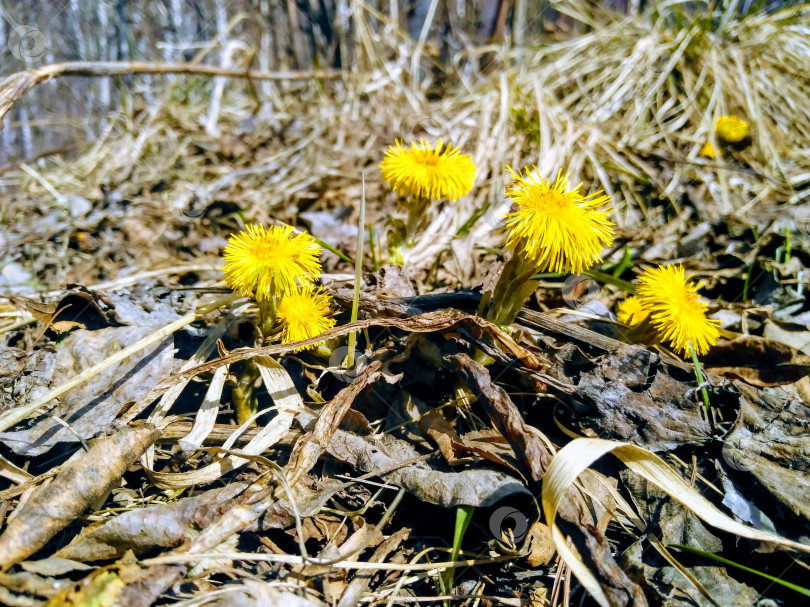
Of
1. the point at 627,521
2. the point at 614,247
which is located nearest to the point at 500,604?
the point at 627,521

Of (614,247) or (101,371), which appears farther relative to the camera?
(614,247)

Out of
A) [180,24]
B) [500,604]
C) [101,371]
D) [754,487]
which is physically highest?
[180,24]

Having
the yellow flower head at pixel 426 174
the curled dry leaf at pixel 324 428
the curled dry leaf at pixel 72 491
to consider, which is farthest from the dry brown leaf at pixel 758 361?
the curled dry leaf at pixel 72 491

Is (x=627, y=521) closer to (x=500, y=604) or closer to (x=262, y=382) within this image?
(x=500, y=604)

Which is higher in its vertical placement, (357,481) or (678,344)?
(678,344)

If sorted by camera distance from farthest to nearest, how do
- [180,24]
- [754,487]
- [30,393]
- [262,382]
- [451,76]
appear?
[451,76]
[180,24]
[262,382]
[30,393]
[754,487]

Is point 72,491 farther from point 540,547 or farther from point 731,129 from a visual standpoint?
point 731,129

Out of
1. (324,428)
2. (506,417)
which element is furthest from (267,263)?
(506,417)
